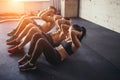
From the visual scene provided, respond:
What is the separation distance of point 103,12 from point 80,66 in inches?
135

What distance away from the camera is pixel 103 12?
6.07 metres

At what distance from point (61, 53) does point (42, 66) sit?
421 millimetres

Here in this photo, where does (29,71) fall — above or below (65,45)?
below

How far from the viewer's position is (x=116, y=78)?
275cm

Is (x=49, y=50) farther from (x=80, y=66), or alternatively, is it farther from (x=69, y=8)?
(x=69, y=8)

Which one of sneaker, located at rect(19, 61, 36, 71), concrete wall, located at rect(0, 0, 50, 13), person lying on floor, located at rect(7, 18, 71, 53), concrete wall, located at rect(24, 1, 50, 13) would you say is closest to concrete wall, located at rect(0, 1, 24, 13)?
concrete wall, located at rect(0, 0, 50, 13)

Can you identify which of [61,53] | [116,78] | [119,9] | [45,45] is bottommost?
[116,78]

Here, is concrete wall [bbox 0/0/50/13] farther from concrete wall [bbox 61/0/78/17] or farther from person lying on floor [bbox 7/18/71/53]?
person lying on floor [bbox 7/18/71/53]

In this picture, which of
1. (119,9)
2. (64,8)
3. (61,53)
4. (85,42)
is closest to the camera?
(61,53)

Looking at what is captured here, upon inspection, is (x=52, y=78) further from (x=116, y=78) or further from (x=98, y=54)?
(x=98, y=54)

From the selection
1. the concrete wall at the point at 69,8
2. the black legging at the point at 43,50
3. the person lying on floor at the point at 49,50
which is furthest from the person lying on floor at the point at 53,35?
the concrete wall at the point at 69,8

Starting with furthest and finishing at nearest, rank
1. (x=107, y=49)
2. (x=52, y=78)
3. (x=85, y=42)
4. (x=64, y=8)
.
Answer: (x=64, y=8) → (x=85, y=42) → (x=107, y=49) → (x=52, y=78)

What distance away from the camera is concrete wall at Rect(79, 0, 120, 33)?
17.9 ft

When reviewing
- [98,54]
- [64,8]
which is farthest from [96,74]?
[64,8]
